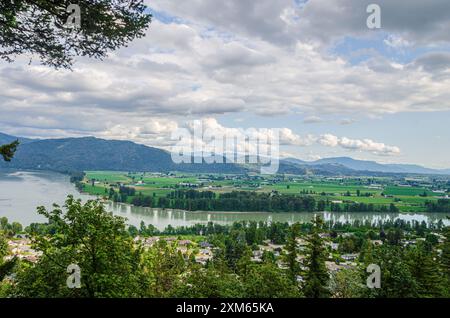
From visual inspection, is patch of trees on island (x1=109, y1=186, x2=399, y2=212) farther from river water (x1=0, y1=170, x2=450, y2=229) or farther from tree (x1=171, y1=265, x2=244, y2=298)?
tree (x1=171, y1=265, x2=244, y2=298)

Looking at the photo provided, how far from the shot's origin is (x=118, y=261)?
701 centimetres

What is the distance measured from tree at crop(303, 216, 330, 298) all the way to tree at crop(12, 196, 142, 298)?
5.84 meters

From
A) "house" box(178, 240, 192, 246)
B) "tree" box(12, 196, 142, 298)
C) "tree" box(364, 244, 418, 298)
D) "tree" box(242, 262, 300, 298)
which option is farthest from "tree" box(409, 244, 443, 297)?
"house" box(178, 240, 192, 246)

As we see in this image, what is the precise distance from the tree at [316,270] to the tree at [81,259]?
5.84m

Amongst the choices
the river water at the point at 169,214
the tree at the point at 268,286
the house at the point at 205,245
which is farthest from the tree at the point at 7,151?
the river water at the point at 169,214

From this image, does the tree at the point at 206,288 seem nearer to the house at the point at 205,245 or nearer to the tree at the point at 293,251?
the tree at the point at 293,251

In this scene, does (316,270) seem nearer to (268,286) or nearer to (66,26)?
(268,286)

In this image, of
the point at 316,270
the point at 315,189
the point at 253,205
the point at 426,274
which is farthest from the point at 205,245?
the point at 315,189

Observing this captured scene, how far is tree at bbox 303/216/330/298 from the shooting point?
10586mm

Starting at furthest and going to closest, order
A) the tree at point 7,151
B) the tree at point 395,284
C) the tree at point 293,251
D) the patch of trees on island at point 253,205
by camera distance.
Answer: the patch of trees on island at point 253,205 < the tree at point 293,251 < the tree at point 395,284 < the tree at point 7,151

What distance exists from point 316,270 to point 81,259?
24.3 feet

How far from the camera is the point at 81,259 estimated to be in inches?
265

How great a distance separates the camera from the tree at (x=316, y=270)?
1059cm
